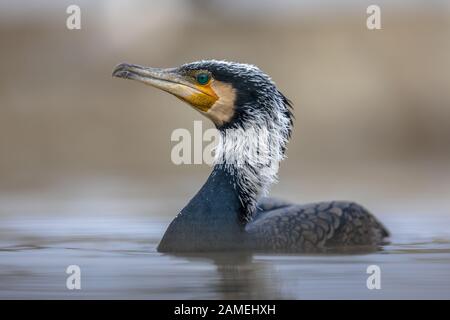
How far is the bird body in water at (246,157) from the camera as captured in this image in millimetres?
9156

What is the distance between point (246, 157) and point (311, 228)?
2.35ft

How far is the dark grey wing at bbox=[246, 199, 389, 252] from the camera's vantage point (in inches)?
358

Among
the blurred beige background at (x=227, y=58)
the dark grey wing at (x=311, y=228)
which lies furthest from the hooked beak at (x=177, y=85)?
the blurred beige background at (x=227, y=58)

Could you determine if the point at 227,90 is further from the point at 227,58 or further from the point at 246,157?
the point at 227,58

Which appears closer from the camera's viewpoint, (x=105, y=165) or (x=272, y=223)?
(x=272, y=223)

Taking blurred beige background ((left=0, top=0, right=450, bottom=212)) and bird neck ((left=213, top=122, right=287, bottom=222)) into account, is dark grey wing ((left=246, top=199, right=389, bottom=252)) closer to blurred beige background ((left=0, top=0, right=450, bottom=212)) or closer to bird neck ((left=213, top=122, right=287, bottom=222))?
bird neck ((left=213, top=122, right=287, bottom=222))

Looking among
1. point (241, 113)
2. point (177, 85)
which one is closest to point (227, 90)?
point (241, 113)

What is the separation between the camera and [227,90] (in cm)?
936

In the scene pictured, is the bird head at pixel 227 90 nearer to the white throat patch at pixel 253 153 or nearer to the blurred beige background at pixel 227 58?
the white throat patch at pixel 253 153

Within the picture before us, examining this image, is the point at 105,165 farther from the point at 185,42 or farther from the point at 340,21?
the point at 340,21

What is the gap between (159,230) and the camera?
11.0 m

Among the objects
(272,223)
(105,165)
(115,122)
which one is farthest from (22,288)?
(115,122)

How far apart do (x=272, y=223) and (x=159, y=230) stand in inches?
79.1

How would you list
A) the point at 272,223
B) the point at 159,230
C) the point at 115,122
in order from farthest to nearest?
the point at 115,122 < the point at 159,230 < the point at 272,223
